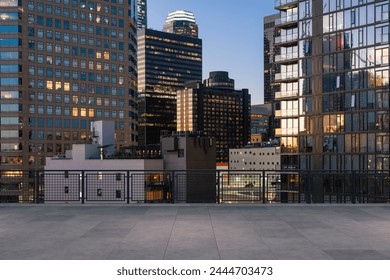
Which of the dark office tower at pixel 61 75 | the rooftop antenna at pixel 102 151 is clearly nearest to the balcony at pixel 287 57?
the rooftop antenna at pixel 102 151

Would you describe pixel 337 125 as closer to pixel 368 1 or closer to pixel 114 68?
pixel 368 1

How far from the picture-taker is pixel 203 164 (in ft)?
289

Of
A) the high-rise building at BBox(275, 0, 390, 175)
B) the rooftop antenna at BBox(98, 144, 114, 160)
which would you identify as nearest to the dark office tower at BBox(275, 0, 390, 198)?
the high-rise building at BBox(275, 0, 390, 175)

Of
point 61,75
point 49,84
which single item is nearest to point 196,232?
point 49,84

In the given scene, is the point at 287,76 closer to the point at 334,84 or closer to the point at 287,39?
the point at 287,39

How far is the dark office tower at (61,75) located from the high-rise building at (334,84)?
70.7m

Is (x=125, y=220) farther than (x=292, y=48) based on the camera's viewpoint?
No

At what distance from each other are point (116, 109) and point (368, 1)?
86.0m

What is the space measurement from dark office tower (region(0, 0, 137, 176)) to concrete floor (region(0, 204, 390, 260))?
9946cm

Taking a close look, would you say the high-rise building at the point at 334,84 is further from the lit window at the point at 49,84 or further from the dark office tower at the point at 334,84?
the lit window at the point at 49,84

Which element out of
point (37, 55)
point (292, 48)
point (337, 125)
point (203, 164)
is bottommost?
point (203, 164)

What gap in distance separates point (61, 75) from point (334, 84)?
81951mm

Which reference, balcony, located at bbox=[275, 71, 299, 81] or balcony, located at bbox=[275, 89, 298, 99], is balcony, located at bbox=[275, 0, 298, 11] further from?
balcony, located at bbox=[275, 89, 298, 99]

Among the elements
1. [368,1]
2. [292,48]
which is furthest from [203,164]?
[368,1]
